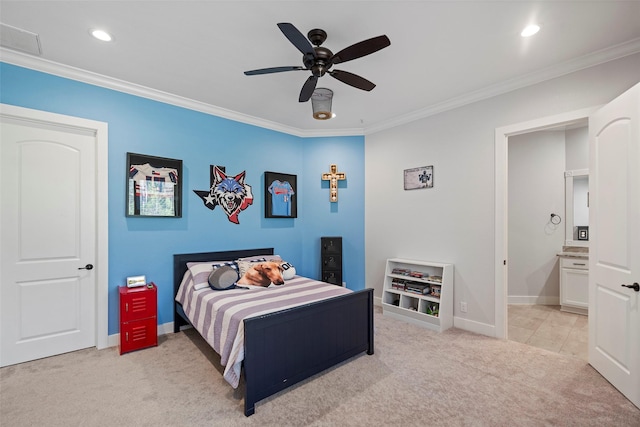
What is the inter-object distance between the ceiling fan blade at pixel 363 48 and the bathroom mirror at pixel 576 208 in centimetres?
431

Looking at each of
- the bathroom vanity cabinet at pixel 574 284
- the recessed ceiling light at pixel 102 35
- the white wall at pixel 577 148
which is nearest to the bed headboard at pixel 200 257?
the recessed ceiling light at pixel 102 35

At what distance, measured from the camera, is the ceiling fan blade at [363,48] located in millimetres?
1866

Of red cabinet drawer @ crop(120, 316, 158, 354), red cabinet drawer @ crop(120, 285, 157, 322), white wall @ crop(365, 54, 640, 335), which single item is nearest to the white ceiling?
white wall @ crop(365, 54, 640, 335)

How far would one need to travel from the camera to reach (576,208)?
4.40 meters

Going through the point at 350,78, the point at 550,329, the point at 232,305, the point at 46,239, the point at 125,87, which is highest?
the point at 125,87

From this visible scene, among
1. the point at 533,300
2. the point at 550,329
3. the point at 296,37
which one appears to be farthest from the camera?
the point at 533,300

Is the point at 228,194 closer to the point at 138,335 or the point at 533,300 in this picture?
the point at 138,335

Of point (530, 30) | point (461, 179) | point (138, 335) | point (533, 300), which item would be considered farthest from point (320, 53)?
point (533, 300)

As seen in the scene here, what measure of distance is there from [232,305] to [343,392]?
3.76 feet

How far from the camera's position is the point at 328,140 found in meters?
4.79

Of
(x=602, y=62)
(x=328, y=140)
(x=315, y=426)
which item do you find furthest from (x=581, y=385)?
(x=328, y=140)

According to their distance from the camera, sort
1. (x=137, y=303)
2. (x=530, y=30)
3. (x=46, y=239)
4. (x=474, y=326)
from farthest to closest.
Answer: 1. (x=474, y=326)
2. (x=137, y=303)
3. (x=46, y=239)
4. (x=530, y=30)

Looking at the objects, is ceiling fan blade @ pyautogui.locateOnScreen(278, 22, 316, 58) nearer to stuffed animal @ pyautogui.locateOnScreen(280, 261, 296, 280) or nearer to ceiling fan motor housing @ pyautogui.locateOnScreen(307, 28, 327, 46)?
ceiling fan motor housing @ pyautogui.locateOnScreen(307, 28, 327, 46)

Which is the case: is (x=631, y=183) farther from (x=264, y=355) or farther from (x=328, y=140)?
(x=328, y=140)
